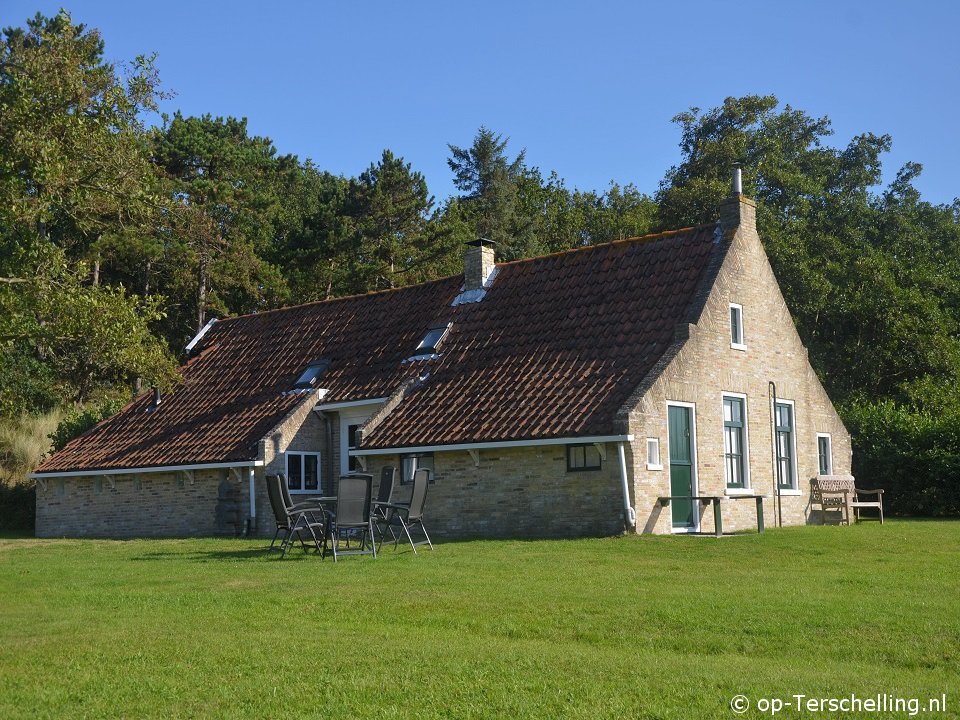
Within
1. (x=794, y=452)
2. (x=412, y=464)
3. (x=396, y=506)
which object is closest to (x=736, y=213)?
(x=794, y=452)

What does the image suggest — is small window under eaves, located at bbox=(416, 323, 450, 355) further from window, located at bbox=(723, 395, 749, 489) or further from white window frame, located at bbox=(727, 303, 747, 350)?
window, located at bbox=(723, 395, 749, 489)

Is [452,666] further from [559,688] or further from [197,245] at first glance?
[197,245]

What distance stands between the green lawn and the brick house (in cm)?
481

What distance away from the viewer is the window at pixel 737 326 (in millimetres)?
23125

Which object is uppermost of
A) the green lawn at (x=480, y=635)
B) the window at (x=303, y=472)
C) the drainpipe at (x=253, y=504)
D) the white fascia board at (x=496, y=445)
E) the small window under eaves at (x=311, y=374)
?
the small window under eaves at (x=311, y=374)

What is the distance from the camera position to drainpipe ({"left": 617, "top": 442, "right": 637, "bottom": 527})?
64.4 ft

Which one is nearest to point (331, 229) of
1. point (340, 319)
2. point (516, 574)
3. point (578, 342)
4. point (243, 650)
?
point (340, 319)

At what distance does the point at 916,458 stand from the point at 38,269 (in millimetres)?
20497

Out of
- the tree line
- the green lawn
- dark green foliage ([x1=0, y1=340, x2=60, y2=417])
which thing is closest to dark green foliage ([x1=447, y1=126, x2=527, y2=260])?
the tree line

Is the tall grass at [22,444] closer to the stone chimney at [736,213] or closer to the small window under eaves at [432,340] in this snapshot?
the small window under eaves at [432,340]

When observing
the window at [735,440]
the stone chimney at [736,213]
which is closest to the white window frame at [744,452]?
the window at [735,440]

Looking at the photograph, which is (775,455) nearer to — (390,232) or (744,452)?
(744,452)

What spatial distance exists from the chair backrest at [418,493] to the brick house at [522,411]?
3.36 m

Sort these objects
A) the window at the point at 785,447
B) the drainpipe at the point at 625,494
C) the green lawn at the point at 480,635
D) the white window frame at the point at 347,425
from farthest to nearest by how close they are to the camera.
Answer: the white window frame at the point at 347,425 → the window at the point at 785,447 → the drainpipe at the point at 625,494 → the green lawn at the point at 480,635
